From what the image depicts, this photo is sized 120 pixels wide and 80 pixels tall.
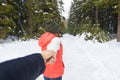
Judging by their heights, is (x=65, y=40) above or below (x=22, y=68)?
below

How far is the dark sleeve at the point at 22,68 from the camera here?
3.39ft

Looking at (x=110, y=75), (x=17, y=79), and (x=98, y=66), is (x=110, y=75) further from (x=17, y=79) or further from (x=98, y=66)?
(x=17, y=79)

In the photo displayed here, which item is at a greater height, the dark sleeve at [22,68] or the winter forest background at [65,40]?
the dark sleeve at [22,68]

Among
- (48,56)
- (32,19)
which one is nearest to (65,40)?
(32,19)

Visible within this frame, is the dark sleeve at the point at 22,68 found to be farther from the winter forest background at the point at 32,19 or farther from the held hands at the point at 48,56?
the winter forest background at the point at 32,19

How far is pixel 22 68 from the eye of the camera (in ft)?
3.55

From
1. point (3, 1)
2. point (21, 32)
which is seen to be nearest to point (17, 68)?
point (3, 1)

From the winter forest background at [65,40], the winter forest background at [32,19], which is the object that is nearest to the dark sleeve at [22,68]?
the winter forest background at [65,40]

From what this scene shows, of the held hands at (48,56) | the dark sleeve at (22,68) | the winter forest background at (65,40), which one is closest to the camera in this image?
the dark sleeve at (22,68)

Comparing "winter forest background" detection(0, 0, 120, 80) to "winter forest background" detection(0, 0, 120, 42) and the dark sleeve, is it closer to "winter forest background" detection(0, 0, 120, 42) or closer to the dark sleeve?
"winter forest background" detection(0, 0, 120, 42)

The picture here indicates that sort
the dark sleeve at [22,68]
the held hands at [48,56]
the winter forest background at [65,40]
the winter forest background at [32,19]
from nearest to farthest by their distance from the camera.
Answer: the dark sleeve at [22,68] < the held hands at [48,56] < the winter forest background at [65,40] < the winter forest background at [32,19]

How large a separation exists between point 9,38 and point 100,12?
1499cm

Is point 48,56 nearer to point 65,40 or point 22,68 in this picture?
point 22,68

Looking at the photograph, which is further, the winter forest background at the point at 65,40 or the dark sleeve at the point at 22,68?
the winter forest background at the point at 65,40
